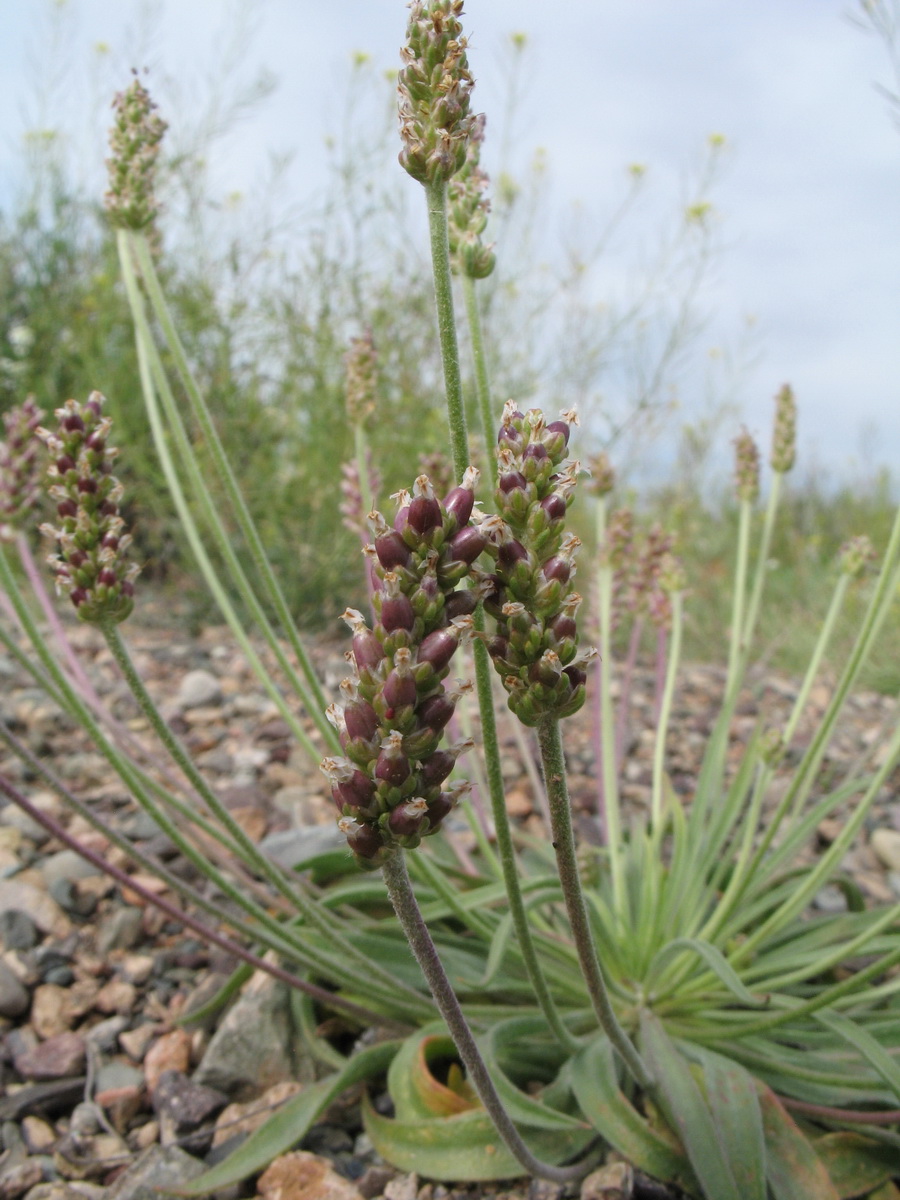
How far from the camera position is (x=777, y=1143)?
1725 millimetres

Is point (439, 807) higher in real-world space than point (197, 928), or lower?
higher

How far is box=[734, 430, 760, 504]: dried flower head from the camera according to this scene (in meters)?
2.93

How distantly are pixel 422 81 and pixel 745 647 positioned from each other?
201 centimetres

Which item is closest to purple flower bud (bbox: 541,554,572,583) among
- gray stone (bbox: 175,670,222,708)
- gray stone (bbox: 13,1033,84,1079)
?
gray stone (bbox: 13,1033,84,1079)

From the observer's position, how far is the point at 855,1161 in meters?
1.78

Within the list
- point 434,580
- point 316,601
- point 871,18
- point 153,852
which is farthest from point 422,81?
point 316,601

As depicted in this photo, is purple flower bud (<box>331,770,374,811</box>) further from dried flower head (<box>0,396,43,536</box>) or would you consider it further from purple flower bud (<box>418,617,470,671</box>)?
dried flower head (<box>0,396,43,536</box>)

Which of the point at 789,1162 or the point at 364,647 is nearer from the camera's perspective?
the point at 364,647

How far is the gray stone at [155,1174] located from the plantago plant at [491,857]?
0.11m

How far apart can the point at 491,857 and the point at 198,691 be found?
2.38m

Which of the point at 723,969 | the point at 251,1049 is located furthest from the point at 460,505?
the point at 251,1049

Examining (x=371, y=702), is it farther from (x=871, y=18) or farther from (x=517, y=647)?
(x=871, y=18)

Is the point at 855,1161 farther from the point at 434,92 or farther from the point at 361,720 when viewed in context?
the point at 434,92

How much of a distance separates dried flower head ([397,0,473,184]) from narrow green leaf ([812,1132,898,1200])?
1.84 m
